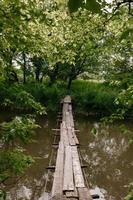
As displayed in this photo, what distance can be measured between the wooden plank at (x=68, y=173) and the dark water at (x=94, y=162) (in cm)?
77

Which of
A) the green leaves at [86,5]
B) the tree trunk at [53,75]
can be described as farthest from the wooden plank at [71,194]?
the tree trunk at [53,75]

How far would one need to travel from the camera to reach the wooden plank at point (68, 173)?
649 cm

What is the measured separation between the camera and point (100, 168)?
12.2m

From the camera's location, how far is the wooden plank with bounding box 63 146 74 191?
Result: 6.49 m

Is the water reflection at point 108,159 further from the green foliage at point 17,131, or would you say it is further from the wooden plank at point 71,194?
the green foliage at point 17,131

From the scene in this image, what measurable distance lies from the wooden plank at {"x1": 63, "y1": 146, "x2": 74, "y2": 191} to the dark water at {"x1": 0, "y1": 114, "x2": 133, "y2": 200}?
772 mm

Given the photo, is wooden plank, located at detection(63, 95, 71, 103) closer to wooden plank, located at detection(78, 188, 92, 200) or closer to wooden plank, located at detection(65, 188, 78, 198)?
wooden plank, located at detection(78, 188, 92, 200)

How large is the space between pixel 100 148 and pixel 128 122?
6219 millimetres

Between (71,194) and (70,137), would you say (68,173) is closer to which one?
(71,194)

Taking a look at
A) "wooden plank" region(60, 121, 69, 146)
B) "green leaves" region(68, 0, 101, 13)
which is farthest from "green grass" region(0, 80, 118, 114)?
"green leaves" region(68, 0, 101, 13)

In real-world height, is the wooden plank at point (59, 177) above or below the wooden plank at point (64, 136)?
below

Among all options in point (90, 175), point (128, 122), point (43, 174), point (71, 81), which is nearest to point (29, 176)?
point (43, 174)

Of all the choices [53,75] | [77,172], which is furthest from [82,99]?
[77,172]

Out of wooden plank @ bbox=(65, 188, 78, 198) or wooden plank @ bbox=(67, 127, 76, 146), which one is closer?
wooden plank @ bbox=(65, 188, 78, 198)
